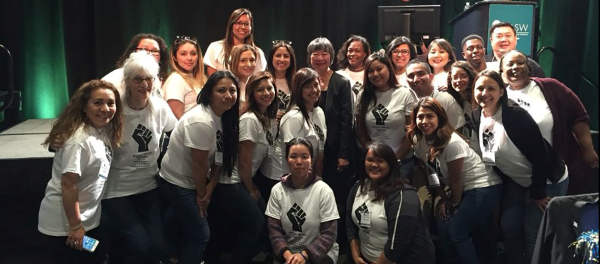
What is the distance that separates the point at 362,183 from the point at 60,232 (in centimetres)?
152

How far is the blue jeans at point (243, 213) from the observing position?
9.07ft

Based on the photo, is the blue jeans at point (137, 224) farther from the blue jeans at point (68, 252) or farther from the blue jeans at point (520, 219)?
the blue jeans at point (520, 219)

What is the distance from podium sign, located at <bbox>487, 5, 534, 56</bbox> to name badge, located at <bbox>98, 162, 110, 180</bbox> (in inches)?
125

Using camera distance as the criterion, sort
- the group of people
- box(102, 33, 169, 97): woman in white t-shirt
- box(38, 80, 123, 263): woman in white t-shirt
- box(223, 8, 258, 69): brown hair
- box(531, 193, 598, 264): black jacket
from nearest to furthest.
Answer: box(531, 193, 598, 264): black jacket
box(38, 80, 123, 263): woman in white t-shirt
the group of people
box(102, 33, 169, 97): woman in white t-shirt
box(223, 8, 258, 69): brown hair

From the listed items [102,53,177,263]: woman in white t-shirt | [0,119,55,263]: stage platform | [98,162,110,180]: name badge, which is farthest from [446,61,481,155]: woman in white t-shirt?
[0,119,55,263]: stage platform

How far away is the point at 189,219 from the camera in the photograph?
2662 mm

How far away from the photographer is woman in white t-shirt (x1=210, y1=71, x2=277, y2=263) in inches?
109

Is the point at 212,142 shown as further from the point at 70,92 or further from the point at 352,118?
the point at 70,92

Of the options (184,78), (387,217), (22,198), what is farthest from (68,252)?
(387,217)

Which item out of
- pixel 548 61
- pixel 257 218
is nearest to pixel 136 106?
pixel 257 218

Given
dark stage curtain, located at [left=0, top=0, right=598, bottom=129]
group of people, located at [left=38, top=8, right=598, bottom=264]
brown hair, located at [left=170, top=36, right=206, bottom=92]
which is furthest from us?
dark stage curtain, located at [left=0, top=0, right=598, bottom=129]

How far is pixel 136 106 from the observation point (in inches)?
103

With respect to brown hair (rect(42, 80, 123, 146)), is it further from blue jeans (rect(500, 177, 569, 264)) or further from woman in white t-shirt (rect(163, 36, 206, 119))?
blue jeans (rect(500, 177, 569, 264))

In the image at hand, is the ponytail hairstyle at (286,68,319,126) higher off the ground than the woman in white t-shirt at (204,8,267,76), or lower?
lower
